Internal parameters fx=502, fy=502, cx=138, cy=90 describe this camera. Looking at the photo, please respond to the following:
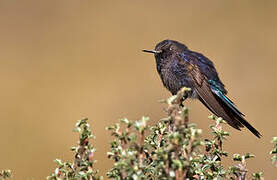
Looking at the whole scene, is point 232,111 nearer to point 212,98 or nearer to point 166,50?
point 212,98

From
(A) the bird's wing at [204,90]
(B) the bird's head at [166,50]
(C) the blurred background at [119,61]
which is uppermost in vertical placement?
(C) the blurred background at [119,61]

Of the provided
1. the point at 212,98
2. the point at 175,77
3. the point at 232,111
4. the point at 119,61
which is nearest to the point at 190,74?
the point at 175,77

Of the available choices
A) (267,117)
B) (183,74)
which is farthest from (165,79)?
(267,117)

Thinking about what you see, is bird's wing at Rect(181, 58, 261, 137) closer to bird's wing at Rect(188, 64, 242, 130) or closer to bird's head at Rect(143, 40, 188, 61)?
bird's wing at Rect(188, 64, 242, 130)

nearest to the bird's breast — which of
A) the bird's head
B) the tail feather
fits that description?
the bird's head

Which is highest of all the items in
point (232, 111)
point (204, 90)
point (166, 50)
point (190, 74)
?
point (166, 50)

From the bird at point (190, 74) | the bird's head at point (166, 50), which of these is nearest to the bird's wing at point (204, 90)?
the bird at point (190, 74)

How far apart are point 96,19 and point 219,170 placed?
34.3ft

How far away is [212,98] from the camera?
4.80 m

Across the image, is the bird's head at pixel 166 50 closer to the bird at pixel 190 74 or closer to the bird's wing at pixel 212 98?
the bird at pixel 190 74

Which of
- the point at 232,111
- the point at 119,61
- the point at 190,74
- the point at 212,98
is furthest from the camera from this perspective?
the point at 119,61

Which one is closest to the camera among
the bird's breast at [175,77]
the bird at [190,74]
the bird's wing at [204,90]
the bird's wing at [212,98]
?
the bird's wing at [212,98]

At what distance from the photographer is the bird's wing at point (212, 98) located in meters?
4.31

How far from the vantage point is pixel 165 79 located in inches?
202
